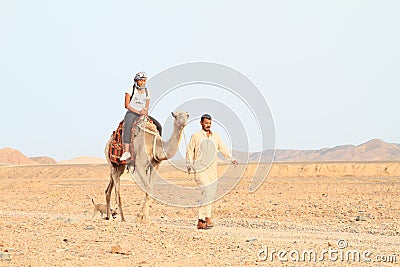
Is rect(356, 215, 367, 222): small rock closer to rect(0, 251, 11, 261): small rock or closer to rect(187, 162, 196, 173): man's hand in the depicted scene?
rect(187, 162, 196, 173): man's hand

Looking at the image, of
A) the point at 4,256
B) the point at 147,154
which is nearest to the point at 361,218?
the point at 147,154

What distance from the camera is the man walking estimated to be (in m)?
13.6

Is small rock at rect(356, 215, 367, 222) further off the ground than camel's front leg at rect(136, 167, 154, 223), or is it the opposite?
camel's front leg at rect(136, 167, 154, 223)

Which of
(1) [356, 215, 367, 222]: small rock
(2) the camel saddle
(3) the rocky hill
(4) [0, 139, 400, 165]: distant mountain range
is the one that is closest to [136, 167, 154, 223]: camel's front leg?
(2) the camel saddle

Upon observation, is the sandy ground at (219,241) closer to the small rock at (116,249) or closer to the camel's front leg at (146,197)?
the small rock at (116,249)

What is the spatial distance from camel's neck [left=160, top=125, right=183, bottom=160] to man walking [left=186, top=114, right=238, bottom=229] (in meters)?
0.29

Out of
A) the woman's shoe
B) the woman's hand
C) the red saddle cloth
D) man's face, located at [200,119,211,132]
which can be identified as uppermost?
the woman's hand

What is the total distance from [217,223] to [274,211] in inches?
173

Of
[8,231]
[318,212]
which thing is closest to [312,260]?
[8,231]

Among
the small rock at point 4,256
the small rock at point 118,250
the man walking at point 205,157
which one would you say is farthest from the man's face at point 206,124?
the small rock at point 4,256

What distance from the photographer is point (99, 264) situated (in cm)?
917

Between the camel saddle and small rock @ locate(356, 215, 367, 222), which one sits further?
small rock @ locate(356, 215, 367, 222)

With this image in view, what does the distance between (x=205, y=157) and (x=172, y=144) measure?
2.59ft

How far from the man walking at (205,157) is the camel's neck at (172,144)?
0.29 m
